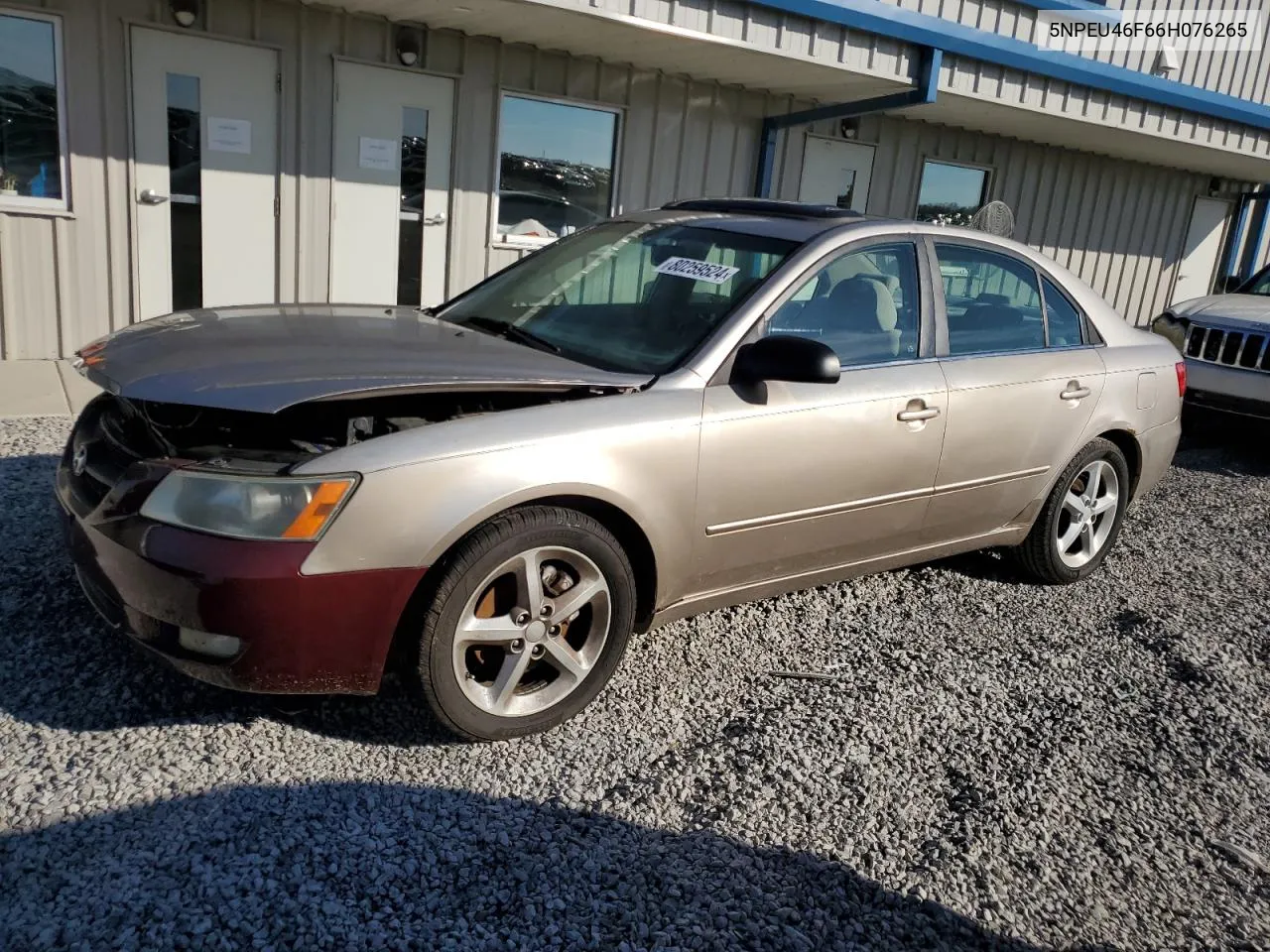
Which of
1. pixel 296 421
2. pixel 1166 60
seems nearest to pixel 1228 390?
pixel 1166 60

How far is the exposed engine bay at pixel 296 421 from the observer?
9.57 feet

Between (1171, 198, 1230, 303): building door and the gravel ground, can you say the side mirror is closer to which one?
the gravel ground

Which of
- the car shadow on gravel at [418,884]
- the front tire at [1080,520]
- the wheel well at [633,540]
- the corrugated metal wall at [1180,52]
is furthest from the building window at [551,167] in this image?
the car shadow on gravel at [418,884]

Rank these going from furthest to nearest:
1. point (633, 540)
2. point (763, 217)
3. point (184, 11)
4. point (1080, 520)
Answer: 1. point (184, 11)
2. point (1080, 520)
3. point (763, 217)
4. point (633, 540)

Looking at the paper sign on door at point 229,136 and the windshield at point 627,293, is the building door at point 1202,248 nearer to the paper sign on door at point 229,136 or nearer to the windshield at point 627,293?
the paper sign on door at point 229,136

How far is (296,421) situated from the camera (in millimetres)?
3111

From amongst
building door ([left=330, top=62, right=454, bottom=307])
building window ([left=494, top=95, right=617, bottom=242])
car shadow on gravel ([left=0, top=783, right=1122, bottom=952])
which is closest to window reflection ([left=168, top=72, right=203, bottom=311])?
building door ([left=330, top=62, right=454, bottom=307])

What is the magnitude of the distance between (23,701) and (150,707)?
370mm

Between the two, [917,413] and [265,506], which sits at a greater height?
[917,413]

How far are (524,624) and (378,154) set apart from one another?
20.7 ft

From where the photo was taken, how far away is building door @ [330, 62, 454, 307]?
8.07 m

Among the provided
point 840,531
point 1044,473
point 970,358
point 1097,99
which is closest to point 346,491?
point 840,531

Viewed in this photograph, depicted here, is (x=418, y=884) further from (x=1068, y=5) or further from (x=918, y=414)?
(x=1068, y=5)

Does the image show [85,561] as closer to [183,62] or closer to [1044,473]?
[1044,473]
